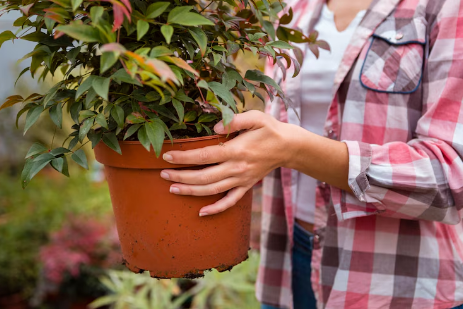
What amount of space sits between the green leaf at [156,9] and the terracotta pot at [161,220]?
23 centimetres

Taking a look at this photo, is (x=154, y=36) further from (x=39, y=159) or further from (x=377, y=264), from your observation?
(x=377, y=264)

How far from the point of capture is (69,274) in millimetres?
2713

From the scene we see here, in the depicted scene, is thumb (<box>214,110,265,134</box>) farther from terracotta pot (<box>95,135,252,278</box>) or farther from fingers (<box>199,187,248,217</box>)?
fingers (<box>199,187,248,217</box>)

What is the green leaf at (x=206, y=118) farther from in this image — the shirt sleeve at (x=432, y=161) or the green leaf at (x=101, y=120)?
the shirt sleeve at (x=432, y=161)

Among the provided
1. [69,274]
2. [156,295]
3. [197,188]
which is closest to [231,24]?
[197,188]

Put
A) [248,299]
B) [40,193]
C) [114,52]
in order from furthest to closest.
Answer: [40,193]
[248,299]
[114,52]

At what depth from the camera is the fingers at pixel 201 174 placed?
835mm

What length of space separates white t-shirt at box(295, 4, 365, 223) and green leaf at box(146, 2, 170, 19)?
0.70 m

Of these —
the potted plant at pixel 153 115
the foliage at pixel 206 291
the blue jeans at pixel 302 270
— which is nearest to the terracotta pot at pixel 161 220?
the potted plant at pixel 153 115

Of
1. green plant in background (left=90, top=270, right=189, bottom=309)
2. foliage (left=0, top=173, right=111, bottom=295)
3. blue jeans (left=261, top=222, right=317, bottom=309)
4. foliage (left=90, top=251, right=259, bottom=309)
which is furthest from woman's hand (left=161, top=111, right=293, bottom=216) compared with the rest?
foliage (left=0, top=173, right=111, bottom=295)

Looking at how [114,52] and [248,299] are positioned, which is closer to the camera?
[114,52]

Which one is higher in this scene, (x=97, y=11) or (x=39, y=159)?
(x=97, y=11)

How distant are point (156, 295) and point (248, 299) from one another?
0.49m

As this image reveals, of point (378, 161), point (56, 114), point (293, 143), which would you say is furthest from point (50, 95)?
point (378, 161)
